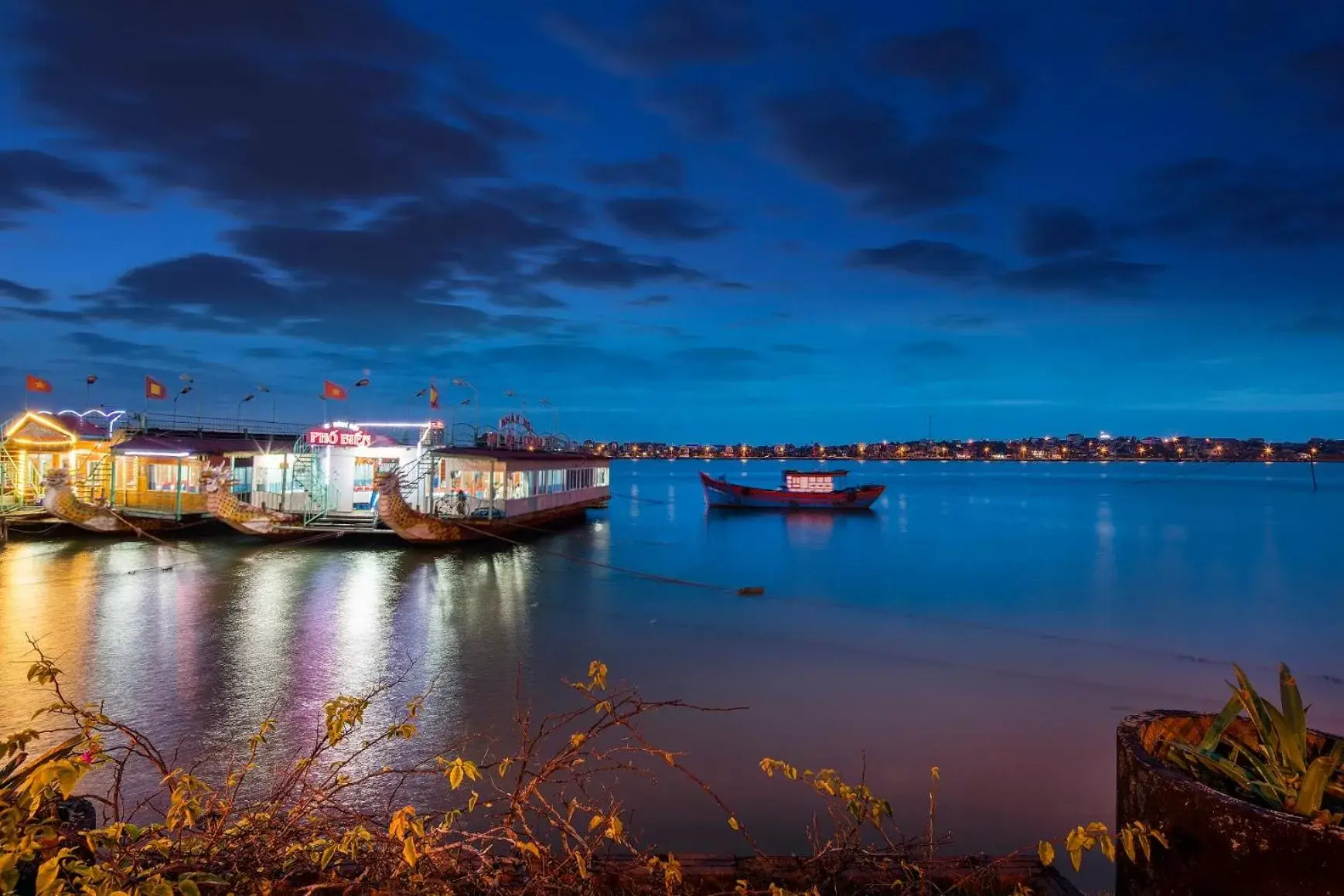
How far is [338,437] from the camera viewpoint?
2866 centimetres

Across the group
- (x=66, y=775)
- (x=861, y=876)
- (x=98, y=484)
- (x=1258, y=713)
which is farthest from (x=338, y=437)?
(x=1258, y=713)

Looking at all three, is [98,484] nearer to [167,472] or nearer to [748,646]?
[167,472]

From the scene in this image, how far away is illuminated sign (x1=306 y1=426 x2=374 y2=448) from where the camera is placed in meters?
28.5

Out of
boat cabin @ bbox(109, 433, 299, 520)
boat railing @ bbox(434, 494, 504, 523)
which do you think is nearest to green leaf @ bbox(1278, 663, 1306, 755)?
boat railing @ bbox(434, 494, 504, 523)

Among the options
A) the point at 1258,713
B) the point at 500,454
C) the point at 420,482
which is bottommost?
the point at 1258,713

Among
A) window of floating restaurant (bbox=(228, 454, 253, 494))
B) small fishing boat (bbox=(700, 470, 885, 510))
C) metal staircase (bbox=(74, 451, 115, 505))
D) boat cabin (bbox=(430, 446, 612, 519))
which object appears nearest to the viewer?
boat cabin (bbox=(430, 446, 612, 519))

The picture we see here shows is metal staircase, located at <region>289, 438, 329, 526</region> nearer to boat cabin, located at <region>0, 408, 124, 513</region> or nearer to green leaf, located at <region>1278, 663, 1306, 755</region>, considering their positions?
boat cabin, located at <region>0, 408, 124, 513</region>

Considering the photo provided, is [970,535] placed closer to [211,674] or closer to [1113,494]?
[211,674]

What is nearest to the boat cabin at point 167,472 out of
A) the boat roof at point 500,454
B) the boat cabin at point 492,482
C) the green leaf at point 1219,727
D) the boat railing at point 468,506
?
the boat cabin at point 492,482

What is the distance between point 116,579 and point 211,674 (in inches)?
466

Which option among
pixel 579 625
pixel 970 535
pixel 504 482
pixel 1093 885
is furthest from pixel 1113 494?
pixel 1093 885

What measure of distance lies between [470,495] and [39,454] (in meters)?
21.0

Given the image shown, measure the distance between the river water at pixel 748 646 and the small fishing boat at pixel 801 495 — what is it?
1847 cm

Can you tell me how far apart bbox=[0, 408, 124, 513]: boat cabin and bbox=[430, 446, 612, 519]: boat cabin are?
14.3 metres
